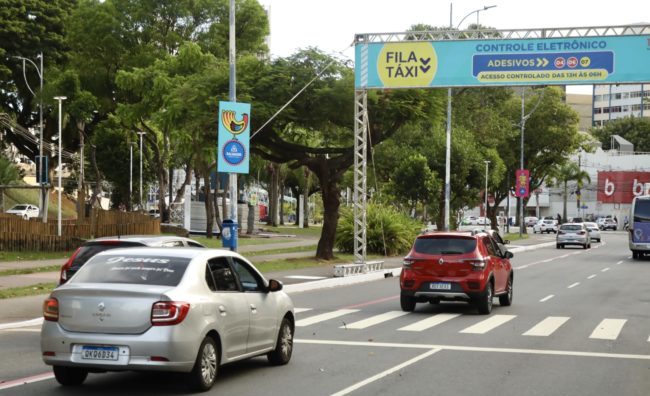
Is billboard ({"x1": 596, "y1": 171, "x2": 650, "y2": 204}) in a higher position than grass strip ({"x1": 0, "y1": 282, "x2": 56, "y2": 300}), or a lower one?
higher

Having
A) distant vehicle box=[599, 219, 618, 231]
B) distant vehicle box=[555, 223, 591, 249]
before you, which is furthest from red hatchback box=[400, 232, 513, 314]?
distant vehicle box=[599, 219, 618, 231]

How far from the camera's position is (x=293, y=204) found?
395ft

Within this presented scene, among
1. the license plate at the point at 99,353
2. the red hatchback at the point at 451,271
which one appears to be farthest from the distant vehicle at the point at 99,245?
the red hatchback at the point at 451,271

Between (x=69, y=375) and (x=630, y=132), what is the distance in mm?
128862

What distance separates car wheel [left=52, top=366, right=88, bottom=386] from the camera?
9.40m

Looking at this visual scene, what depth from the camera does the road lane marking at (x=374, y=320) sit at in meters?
16.0

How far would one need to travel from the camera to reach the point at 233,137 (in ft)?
72.7

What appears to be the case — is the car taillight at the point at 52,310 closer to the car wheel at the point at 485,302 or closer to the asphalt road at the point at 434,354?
the asphalt road at the point at 434,354

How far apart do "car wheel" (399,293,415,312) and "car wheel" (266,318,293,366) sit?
7.40 meters

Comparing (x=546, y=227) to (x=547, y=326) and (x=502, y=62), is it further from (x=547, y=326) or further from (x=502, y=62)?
(x=547, y=326)

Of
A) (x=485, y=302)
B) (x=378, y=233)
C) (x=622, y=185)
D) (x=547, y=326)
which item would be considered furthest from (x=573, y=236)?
(x=622, y=185)

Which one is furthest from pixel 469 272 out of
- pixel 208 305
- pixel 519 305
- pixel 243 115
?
pixel 208 305

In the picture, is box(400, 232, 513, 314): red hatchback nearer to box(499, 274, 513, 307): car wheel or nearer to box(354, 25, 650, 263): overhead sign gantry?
box(499, 274, 513, 307): car wheel

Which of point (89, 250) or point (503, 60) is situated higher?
point (503, 60)
